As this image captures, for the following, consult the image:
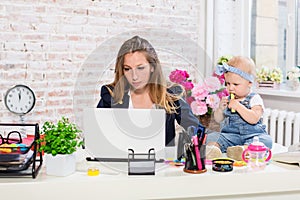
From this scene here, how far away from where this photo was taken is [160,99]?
175cm

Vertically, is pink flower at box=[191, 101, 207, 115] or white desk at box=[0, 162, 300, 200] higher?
pink flower at box=[191, 101, 207, 115]

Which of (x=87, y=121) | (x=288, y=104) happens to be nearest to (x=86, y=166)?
(x=87, y=121)

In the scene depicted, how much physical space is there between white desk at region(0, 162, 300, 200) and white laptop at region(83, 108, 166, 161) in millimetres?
90

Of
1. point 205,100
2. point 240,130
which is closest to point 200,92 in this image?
point 205,100

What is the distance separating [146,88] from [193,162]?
1.39 ft

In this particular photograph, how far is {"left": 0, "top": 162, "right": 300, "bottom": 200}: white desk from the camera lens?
1358 mm

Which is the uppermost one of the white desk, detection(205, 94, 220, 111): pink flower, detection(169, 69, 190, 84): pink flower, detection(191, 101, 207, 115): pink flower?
detection(169, 69, 190, 84): pink flower

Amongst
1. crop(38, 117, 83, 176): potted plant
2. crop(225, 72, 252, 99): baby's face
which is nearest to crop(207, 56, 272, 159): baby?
crop(225, 72, 252, 99): baby's face

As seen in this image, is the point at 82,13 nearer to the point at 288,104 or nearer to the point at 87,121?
the point at 288,104

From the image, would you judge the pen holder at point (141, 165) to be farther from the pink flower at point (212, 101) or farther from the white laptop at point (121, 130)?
the pink flower at point (212, 101)

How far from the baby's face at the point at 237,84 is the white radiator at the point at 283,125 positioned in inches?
52.3

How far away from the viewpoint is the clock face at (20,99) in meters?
3.28

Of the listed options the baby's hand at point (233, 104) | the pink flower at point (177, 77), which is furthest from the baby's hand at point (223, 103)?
the pink flower at point (177, 77)

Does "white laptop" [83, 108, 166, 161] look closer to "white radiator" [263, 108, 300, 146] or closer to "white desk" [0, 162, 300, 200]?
"white desk" [0, 162, 300, 200]
